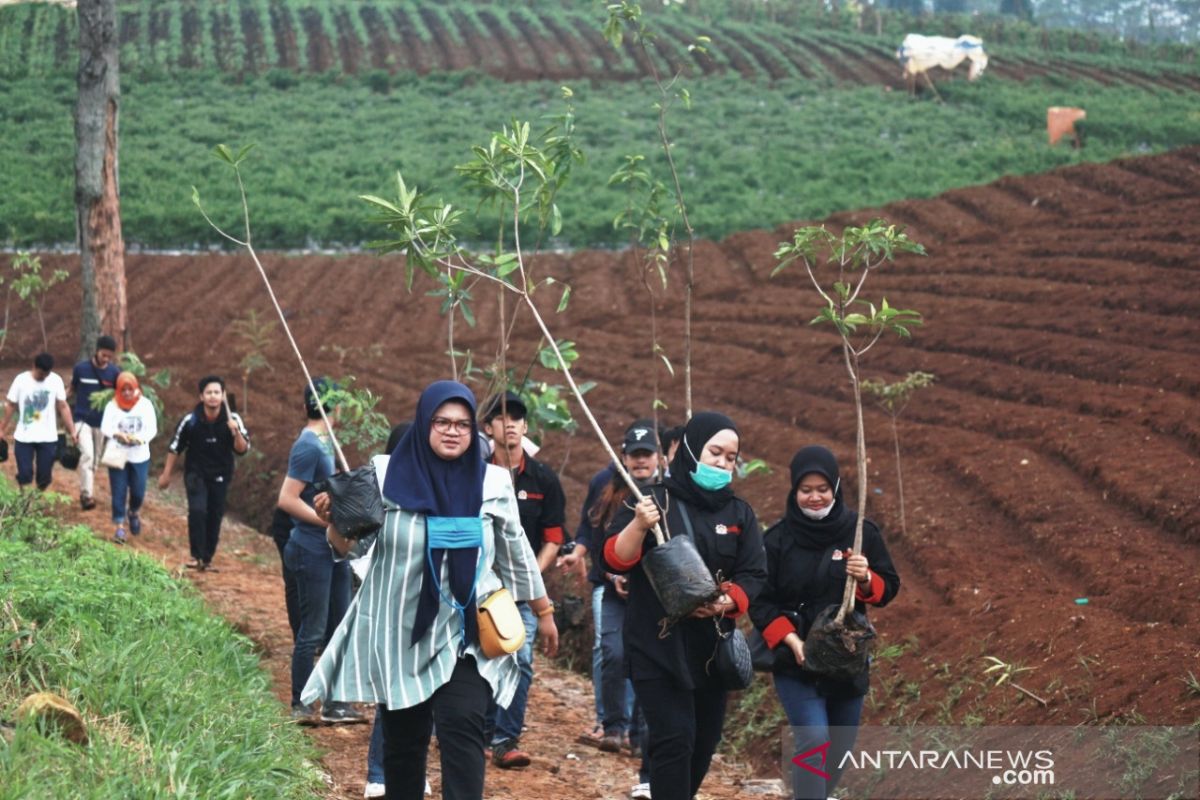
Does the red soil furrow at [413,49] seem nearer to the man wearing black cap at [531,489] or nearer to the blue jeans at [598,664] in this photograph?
the man wearing black cap at [531,489]

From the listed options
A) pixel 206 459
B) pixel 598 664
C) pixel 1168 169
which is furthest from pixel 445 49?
pixel 598 664

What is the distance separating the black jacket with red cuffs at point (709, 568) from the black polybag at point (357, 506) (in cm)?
86

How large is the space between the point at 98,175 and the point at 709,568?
42.8ft

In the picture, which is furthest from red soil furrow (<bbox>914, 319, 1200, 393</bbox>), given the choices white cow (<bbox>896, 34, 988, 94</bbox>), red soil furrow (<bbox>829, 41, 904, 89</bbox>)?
red soil furrow (<bbox>829, 41, 904, 89</bbox>)

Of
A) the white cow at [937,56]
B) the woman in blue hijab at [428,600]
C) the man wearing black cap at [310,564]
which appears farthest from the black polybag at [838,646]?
the white cow at [937,56]

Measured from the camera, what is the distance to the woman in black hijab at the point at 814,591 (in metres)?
5.49

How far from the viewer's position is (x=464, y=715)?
16.0 ft

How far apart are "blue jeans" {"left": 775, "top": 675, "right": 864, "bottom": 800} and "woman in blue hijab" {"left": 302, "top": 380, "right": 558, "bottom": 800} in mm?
1151

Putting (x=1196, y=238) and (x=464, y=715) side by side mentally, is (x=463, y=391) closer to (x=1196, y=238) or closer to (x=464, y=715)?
(x=464, y=715)

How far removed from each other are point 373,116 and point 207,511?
37055 millimetres

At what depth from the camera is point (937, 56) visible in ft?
165

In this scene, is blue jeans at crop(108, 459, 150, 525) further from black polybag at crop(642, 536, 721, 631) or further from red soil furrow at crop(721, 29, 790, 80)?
red soil furrow at crop(721, 29, 790, 80)

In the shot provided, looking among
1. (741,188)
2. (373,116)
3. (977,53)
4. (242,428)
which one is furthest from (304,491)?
(977,53)

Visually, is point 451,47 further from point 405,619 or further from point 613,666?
point 405,619
